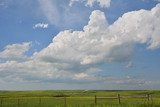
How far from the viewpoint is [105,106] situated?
32.8 metres

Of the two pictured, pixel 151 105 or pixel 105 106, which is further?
pixel 151 105

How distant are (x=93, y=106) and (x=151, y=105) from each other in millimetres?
6285

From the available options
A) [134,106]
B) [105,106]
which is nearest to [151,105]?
[134,106]

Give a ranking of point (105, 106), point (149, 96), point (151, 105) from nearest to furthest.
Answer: point (105, 106)
point (151, 105)
point (149, 96)

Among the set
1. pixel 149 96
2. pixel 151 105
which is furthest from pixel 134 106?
pixel 149 96

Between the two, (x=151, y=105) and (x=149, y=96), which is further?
(x=149, y=96)

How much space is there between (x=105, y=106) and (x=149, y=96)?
8.75 meters

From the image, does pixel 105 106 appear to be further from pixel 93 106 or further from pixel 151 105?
pixel 151 105

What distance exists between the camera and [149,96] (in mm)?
39312

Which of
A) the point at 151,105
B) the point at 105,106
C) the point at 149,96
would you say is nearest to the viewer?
the point at 105,106

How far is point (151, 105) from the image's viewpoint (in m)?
34.8

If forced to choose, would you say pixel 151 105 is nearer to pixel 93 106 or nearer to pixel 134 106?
pixel 134 106

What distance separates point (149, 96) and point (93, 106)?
8827mm

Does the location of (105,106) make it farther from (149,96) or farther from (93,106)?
(149,96)
